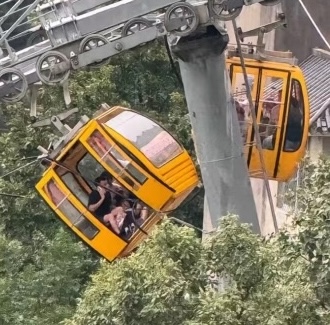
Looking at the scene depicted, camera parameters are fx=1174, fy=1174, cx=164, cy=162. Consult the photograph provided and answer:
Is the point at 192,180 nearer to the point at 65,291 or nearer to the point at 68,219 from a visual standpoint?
the point at 68,219

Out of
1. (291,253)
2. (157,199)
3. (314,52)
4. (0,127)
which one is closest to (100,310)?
(291,253)

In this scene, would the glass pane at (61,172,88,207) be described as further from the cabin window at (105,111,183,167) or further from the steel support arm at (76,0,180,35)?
the steel support arm at (76,0,180,35)

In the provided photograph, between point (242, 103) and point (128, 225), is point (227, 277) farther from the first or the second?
point (242, 103)

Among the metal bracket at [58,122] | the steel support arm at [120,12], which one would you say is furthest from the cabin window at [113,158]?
the steel support arm at [120,12]

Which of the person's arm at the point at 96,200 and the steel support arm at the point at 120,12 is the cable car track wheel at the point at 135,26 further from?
→ the person's arm at the point at 96,200

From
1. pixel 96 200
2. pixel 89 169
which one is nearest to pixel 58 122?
pixel 89 169
